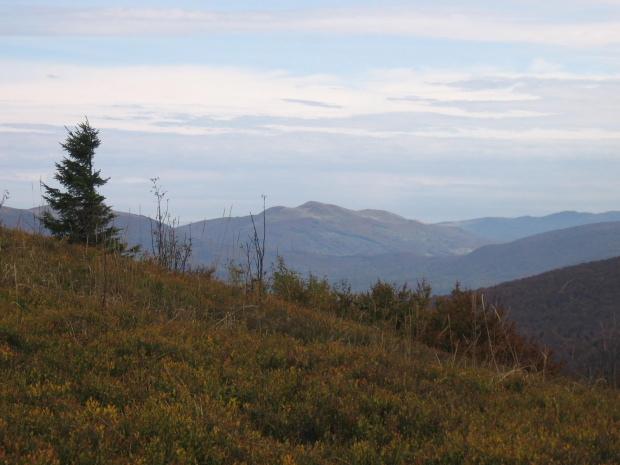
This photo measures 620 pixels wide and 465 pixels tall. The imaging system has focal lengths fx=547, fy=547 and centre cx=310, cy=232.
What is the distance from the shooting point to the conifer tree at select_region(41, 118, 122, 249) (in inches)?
773

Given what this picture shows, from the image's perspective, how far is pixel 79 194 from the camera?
20.7 meters

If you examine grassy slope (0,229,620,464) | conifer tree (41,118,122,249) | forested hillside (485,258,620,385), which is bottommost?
forested hillside (485,258,620,385)

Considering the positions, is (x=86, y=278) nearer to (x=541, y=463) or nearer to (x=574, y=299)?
(x=541, y=463)

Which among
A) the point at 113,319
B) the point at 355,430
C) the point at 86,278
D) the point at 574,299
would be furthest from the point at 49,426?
the point at 574,299

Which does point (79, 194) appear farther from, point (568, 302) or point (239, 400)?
point (568, 302)

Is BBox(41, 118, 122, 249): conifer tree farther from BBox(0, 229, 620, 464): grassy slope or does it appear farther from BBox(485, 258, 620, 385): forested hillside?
BBox(485, 258, 620, 385): forested hillside

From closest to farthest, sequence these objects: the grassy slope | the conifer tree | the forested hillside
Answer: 1. the grassy slope
2. the conifer tree
3. the forested hillside

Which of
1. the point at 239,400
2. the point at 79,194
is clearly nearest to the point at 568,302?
the point at 79,194

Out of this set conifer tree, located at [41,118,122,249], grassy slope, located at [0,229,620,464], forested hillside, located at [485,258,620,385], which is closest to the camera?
grassy slope, located at [0,229,620,464]

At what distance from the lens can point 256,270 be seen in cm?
1333

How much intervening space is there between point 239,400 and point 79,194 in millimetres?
17443

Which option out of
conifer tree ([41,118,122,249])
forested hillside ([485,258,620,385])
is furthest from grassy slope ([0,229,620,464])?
forested hillside ([485,258,620,385])

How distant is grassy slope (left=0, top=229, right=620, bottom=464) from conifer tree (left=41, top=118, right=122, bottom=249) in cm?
1137

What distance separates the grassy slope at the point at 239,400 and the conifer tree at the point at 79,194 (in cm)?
1137
